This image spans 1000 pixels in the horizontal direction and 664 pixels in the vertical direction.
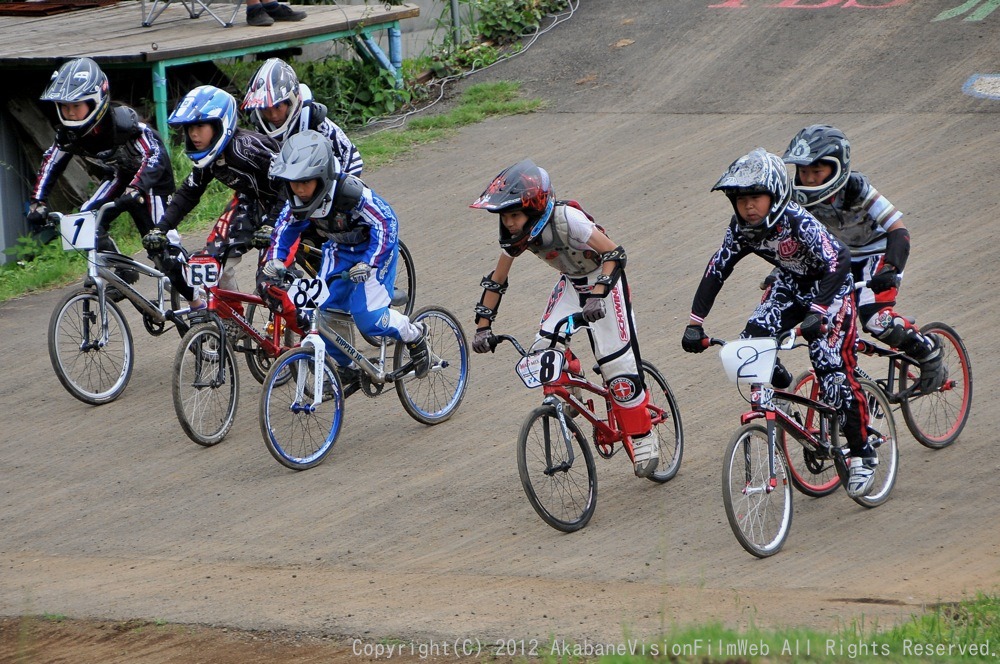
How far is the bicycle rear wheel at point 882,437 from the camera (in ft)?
22.5

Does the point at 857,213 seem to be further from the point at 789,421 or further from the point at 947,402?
the point at 789,421

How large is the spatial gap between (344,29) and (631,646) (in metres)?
13.1

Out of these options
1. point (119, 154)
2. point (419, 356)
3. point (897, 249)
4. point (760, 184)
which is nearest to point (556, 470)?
point (760, 184)

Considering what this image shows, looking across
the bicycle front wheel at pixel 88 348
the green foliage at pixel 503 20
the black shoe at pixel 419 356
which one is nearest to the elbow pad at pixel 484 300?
the black shoe at pixel 419 356

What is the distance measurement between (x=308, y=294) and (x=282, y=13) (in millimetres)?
9654

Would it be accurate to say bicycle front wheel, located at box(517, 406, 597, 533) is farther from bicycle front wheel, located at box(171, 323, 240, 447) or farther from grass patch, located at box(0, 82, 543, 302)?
grass patch, located at box(0, 82, 543, 302)

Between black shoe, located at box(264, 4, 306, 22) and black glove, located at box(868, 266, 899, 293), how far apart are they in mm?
11342

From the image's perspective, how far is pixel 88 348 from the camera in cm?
903

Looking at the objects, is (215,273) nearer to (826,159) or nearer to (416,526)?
(416,526)

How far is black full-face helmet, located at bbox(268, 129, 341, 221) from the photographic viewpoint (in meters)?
7.69

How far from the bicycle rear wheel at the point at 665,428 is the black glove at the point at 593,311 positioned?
0.88m

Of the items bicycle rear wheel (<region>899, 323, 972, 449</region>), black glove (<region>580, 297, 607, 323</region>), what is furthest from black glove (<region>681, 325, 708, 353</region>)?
bicycle rear wheel (<region>899, 323, 972, 449</region>)

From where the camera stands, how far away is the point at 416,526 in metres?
7.03

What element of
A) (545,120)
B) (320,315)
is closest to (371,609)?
(320,315)
